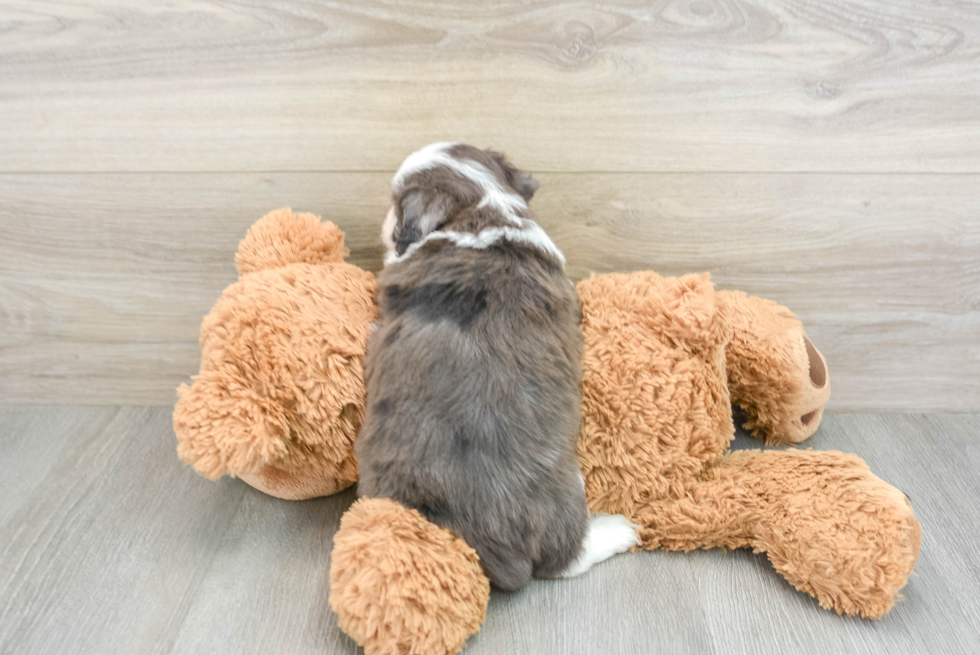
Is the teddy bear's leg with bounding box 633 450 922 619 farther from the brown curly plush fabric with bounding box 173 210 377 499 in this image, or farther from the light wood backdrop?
the brown curly plush fabric with bounding box 173 210 377 499

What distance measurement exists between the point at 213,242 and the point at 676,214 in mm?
847

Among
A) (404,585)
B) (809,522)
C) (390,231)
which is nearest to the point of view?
(404,585)

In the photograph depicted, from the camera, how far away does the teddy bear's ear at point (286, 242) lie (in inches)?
42.1

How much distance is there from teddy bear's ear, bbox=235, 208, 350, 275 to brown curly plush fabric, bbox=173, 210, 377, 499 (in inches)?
1.4

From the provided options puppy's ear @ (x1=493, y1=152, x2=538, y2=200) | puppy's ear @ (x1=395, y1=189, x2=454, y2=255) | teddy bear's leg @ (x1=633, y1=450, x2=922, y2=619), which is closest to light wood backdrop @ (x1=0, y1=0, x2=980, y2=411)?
puppy's ear @ (x1=493, y1=152, x2=538, y2=200)

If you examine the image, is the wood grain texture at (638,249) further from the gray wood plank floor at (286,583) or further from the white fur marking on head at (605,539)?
the white fur marking on head at (605,539)

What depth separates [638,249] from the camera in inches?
46.9

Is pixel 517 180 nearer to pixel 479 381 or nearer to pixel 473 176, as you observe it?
pixel 473 176

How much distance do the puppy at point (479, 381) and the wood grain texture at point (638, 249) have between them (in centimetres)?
23

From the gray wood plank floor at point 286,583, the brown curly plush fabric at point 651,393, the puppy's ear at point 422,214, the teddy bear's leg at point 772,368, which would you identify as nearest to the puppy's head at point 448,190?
the puppy's ear at point 422,214

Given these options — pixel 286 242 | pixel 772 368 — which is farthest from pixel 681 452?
pixel 286 242

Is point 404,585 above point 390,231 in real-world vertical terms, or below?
below

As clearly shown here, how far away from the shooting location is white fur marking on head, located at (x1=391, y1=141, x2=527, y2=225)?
960mm

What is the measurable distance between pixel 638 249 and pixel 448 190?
0.41 metres
